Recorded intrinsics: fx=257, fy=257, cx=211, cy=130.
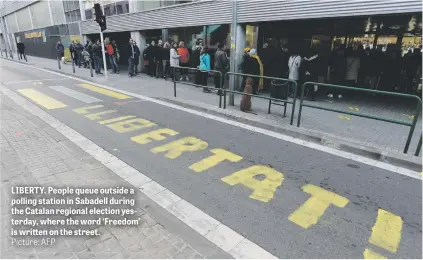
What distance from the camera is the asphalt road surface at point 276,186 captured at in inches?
112

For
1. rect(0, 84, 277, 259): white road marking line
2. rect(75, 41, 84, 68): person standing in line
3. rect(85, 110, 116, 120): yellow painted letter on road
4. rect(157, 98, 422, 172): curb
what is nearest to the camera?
rect(0, 84, 277, 259): white road marking line

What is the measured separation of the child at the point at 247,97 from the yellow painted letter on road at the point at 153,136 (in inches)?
94.0

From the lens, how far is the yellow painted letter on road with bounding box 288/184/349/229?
10.2ft

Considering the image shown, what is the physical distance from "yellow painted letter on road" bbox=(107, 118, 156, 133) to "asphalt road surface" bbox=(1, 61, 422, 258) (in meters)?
0.02

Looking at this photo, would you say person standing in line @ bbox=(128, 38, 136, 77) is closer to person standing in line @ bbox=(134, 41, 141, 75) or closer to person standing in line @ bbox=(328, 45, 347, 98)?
person standing in line @ bbox=(134, 41, 141, 75)

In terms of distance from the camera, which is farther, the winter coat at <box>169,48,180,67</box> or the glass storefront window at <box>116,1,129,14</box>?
the glass storefront window at <box>116,1,129,14</box>

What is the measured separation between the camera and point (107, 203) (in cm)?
333

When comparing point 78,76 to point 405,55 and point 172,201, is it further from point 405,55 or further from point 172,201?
point 405,55

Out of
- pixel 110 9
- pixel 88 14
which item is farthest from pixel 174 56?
pixel 88 14

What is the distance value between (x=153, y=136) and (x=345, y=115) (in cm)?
537

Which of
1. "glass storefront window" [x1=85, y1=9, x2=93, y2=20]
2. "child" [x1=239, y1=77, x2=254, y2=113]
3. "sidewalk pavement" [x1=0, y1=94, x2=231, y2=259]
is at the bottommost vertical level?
"sidewalk pavement" [x1=0, y1=94, x2=231, y2=259]

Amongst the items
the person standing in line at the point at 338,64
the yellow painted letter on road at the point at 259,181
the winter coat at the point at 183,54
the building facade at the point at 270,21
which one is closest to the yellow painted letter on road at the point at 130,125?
the yellow painted letter on road at the point at 259,181

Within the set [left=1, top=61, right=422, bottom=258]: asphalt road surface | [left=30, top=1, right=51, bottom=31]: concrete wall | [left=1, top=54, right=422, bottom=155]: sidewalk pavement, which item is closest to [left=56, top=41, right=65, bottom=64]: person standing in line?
[left=30, top=1, right=51, bottom=31]: concrete wall

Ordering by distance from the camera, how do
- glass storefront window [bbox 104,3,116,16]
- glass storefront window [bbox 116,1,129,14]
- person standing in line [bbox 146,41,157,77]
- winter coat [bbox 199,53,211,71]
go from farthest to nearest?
glass storefront window [bbox 104,3,116,16], glass storefront window [bbox 116,1,129,14], person standing in line [bbox 146,41,157,77], winter coat [bbox 199,53,211,71]
